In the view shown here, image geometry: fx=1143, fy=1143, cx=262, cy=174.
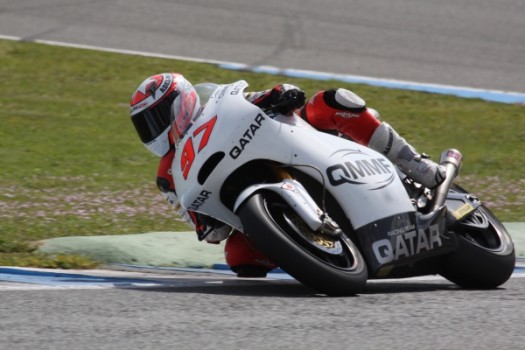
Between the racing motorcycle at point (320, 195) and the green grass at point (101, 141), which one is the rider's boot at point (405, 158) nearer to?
the racing motorcycle at point (320, 195)

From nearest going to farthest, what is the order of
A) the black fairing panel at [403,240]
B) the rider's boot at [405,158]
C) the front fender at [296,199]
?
1. the front fender at [296,199]
2. the black fairing panel at [403,240]
3. the rider's boot at [405,158]

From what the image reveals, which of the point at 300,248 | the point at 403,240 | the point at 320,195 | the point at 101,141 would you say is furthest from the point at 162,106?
the point at 101,141

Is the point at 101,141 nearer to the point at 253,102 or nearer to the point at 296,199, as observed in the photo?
the point at 253,102

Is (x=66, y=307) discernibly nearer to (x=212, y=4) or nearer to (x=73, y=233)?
(x=73, y=233)

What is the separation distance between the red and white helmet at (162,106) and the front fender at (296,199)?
0.80m

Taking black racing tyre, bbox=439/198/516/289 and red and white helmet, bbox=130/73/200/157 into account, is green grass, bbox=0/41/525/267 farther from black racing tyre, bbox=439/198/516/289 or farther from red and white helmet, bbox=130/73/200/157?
black racing tyre, bbox=439/198/516/289

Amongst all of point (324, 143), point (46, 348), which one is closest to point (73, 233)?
point (324, 143)

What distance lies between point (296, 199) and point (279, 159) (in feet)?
1.25

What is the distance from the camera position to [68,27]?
15695mm

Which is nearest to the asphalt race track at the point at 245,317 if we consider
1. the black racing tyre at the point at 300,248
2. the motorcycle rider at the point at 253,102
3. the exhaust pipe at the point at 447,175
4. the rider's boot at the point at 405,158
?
the black racing tyre at the point at 300,248

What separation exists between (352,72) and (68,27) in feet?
13.4

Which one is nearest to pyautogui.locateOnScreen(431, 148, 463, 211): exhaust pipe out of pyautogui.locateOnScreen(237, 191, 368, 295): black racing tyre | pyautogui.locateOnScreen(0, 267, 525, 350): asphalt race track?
pyautogui.locateOnScreen(0, 267, 525, 350): asphalt race track

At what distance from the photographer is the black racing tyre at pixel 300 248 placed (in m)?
5.32

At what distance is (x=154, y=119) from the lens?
20.7 ft
